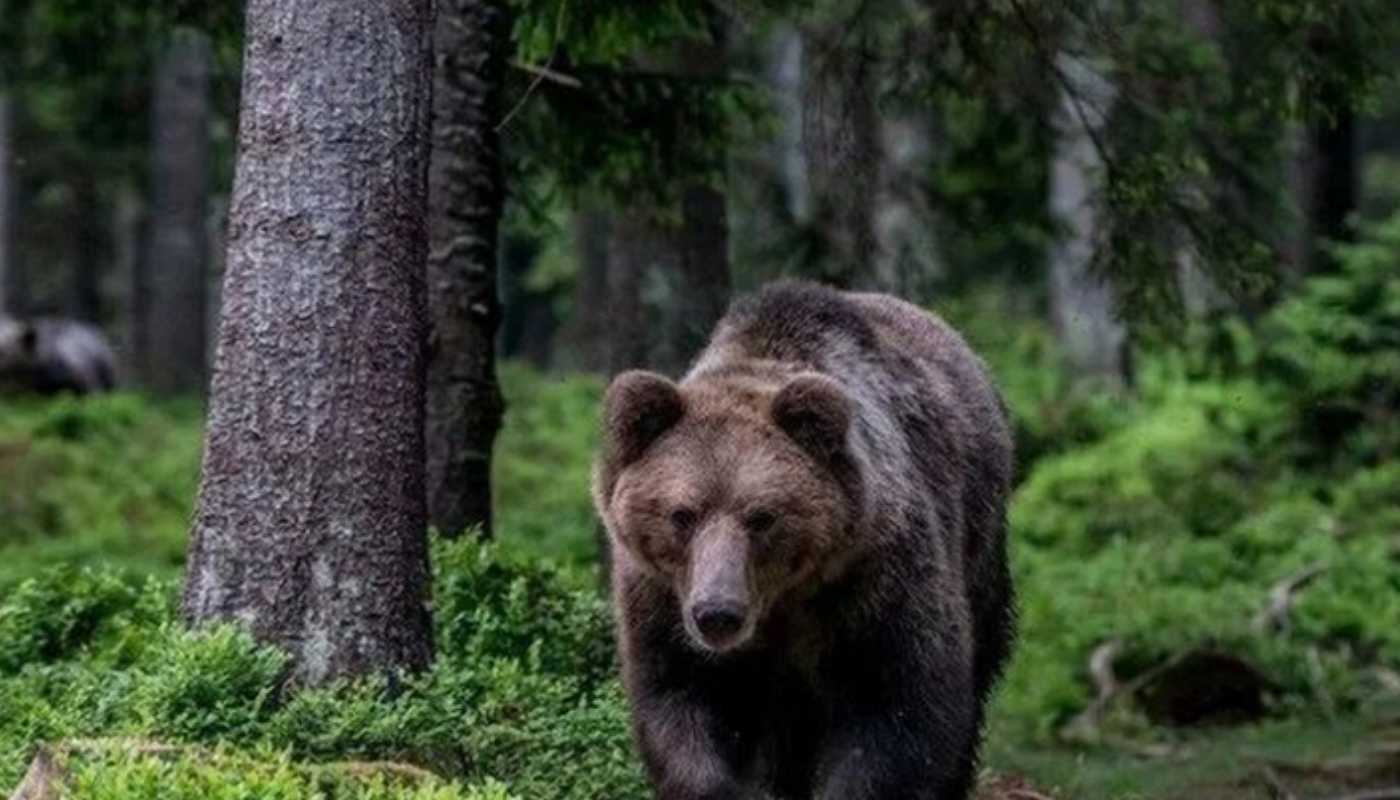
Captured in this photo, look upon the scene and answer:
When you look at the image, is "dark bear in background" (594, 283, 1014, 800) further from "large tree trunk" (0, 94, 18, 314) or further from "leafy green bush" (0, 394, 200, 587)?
"large tree trunk" (0, 94, 18, 314)

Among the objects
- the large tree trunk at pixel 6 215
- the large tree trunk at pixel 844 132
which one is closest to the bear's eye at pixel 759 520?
the large tree trunk at pixel 844 132

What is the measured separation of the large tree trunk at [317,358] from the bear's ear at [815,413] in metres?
1.28

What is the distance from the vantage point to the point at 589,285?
1252 inches

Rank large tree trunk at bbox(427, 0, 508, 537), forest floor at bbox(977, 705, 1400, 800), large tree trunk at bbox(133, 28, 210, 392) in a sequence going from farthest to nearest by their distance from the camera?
large tree trunk at bbox(133, 28, 210, 392) < forest floor at bbox(977, 705, 1400, 800) < large tree trunk at bbox(427, 0, 508, 537)

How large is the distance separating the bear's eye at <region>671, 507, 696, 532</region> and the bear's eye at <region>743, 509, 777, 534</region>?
0.15 m

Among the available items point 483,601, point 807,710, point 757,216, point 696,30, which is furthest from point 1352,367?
point 807,710

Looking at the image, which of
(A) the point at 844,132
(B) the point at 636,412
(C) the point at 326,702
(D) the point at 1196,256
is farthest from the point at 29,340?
(B) the point at 636,412

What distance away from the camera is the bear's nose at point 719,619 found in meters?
7.12

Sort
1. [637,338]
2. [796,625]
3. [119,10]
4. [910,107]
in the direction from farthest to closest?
[637,338], [119,10], [910,107], [796,625]

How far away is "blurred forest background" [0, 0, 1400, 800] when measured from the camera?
8391mm

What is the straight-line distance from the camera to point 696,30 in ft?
37.0

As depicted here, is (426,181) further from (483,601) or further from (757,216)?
(757,216)

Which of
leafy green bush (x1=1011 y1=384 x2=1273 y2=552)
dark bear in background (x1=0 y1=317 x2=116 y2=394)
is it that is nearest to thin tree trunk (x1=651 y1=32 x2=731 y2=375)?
leafy green bush (x1=1011 y1=384 x2=1273 y2=552)

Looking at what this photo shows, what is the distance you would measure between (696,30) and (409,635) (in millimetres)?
3907
